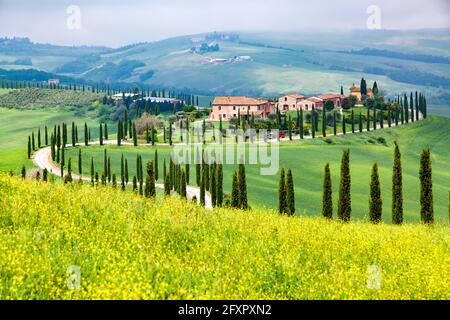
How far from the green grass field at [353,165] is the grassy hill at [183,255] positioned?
46722mm

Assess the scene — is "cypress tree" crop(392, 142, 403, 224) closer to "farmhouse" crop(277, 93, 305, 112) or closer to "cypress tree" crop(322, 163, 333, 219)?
"cypress tree" crop(322, 163, 333, 219)

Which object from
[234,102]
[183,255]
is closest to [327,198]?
[183,255]

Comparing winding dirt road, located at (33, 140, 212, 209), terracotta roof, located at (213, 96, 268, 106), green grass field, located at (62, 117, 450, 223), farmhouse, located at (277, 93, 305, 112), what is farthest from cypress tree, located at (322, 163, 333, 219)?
farmhouse, located at (277, 93, 305, 112)

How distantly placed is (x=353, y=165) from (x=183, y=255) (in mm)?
98146

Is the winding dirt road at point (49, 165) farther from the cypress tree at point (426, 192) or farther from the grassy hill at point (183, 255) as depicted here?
the grassy hill at point (183, 255)

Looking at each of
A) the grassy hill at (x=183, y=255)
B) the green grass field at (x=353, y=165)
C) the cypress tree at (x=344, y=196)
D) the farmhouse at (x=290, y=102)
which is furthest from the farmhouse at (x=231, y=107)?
the grassy hill at (x=183, y=255)

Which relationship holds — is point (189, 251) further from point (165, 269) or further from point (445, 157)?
point (445, 157)

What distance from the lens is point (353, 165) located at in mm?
109625

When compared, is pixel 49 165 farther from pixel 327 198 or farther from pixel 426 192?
pixel 426 192

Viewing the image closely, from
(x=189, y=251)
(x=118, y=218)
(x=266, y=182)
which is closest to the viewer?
(x=189, y=251)

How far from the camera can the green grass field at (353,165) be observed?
81062 millimetres
